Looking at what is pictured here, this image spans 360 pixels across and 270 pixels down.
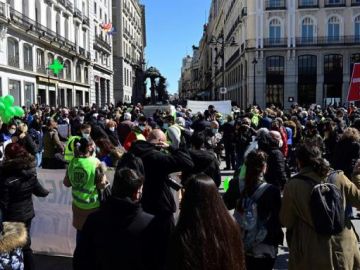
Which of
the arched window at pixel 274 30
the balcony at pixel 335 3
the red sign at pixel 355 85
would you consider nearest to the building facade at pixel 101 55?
the arched window at pixel 274 30

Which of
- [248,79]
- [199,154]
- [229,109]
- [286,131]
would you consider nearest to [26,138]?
[199,154]

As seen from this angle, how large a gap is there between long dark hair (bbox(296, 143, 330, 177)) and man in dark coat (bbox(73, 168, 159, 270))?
1.56 meters

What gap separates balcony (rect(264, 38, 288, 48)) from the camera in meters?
49.6

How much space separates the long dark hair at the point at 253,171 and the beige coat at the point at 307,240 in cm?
29

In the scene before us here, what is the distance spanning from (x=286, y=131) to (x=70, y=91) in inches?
1331

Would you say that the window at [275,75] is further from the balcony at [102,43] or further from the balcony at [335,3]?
the balcony at [102,43]

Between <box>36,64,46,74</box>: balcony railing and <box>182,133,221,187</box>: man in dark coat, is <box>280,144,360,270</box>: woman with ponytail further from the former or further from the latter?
<box>36,64,46,74</box>: balcony railing

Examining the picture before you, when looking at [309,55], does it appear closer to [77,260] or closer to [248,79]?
[248,79]

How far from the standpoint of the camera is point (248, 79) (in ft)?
166

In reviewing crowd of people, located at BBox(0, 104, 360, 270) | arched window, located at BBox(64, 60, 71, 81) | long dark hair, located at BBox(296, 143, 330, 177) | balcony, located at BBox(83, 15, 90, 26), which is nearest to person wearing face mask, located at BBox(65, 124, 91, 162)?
crowd of people, located at BBox(0, 104, 360, 270)

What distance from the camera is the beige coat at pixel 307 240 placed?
361cm

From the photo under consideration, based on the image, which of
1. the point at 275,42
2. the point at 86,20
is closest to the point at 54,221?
the point at 86,20

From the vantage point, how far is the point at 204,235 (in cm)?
238

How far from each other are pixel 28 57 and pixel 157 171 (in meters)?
30.1
